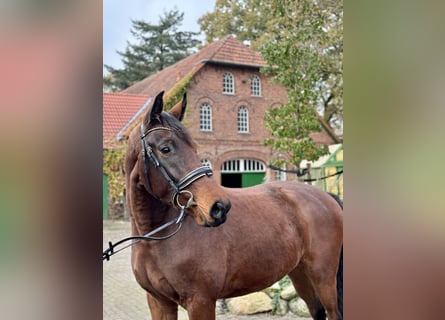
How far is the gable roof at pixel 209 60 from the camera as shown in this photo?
11.4 ft

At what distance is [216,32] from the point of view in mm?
3885

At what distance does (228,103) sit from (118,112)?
1.25 metres

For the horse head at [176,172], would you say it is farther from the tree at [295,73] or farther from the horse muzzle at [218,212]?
the tree at [295,73]

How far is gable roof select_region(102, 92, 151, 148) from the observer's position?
249cm

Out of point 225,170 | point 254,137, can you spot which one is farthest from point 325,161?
point 225,170

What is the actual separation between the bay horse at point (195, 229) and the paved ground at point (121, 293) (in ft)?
3.23

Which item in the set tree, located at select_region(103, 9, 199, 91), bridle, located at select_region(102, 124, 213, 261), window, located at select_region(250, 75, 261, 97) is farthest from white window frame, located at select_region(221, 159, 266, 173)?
bridle, located at select_region(102, 124, 213, 261)

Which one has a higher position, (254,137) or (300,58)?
(300,58)

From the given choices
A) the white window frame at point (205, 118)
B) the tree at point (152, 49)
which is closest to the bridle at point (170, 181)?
the tree at point (152, 49)
